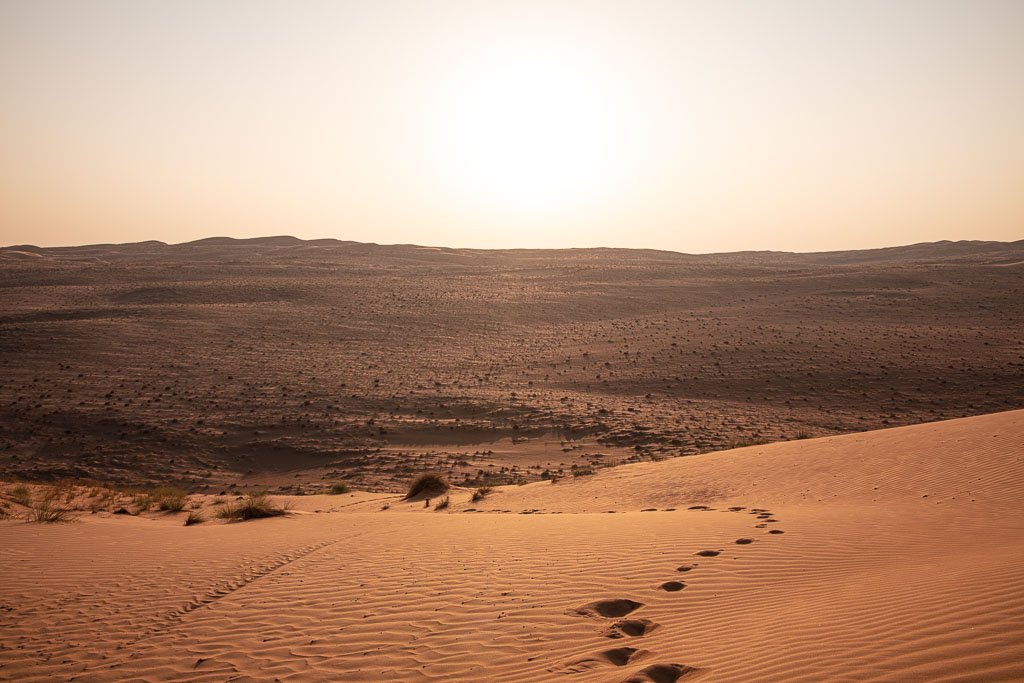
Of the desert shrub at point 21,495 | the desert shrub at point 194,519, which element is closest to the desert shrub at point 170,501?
the desert shrub at point 194,519

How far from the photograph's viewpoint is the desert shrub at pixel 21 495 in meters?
14.2

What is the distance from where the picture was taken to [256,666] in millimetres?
6332

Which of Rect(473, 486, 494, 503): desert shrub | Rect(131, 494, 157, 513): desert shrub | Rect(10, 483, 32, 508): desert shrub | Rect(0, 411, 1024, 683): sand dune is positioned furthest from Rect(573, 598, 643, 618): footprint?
Rect(10, 483, 32, 508): desert shrub

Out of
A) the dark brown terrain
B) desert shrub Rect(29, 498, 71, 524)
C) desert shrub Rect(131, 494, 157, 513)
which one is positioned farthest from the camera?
the dark brown terrain

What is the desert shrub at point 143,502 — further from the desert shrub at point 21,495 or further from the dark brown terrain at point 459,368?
the dark brown terrain at point 459,368

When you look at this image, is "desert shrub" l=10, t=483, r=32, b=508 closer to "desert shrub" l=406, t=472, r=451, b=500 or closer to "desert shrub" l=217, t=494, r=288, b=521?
"desert shrub" l=217, t=494, r=288, b=521

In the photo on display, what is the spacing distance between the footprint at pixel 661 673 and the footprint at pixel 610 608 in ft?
4.89

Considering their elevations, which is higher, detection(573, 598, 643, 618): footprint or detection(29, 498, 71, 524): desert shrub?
detection(573, 598, 643, 618): footprint

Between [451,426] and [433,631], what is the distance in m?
18.7

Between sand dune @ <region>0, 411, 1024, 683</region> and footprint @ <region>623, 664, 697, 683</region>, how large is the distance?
30 millimetres

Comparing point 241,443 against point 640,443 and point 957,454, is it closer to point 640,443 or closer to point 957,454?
point 640,443

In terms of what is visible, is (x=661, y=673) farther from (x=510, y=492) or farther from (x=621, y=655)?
(x=510, y=492)

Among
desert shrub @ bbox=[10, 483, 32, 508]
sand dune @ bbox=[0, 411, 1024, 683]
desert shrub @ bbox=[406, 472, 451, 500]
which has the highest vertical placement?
sand dune @ bbox=[0, 411, 1024, 683]

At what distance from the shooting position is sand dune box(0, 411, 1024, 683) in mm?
5406
